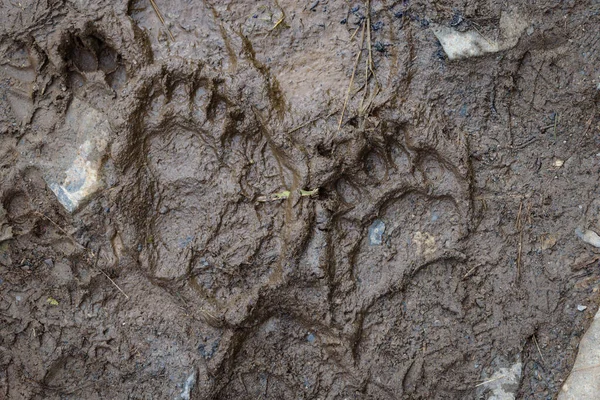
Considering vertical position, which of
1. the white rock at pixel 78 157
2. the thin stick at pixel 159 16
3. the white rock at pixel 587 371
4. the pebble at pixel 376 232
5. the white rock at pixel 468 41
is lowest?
the white rock at pixel 587 371

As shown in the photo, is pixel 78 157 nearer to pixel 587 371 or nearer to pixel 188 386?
pixel 188 386

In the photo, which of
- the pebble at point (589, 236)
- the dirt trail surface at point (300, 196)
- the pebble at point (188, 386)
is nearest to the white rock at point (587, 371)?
the dirt trail surface at point (300, 196)

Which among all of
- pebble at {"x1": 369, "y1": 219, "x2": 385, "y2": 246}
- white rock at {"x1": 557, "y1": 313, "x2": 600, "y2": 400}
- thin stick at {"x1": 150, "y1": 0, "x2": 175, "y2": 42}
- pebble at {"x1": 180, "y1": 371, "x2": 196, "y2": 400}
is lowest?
white rock at {"x1": 557, "y1": 313, "x2": 600, "y2": 400}

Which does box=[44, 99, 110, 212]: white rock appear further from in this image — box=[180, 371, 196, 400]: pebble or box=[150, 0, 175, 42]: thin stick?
box=[180, 371, 196, 400]: pebble

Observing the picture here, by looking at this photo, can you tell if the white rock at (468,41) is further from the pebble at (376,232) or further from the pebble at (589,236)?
the pebble at (589,236)

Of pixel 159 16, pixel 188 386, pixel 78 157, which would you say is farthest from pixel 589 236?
pixel 78 157

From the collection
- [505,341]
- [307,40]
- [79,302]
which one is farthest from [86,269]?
[505,341]

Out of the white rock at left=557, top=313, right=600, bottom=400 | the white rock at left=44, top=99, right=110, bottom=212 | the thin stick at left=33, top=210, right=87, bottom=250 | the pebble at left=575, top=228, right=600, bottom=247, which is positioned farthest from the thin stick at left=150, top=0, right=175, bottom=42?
the white rock at left=557, top=313, right=600, bottom=400

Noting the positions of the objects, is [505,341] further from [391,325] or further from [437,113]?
[437,113]
